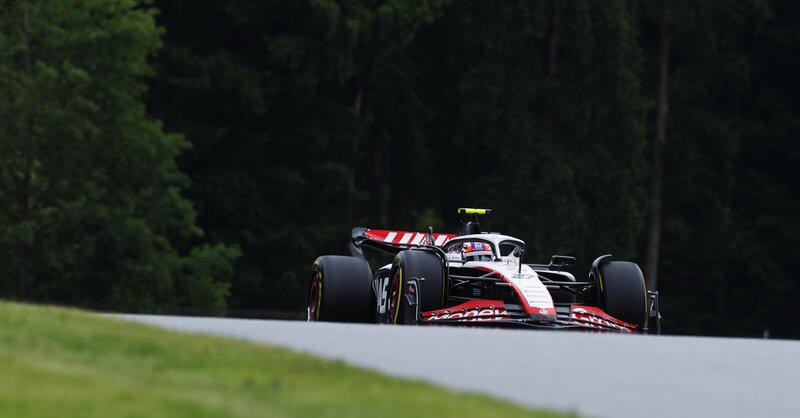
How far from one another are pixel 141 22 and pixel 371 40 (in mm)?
11044

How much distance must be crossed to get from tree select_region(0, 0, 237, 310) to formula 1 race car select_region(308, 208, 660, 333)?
63.5 ft

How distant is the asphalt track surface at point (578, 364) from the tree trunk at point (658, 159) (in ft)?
→ 129

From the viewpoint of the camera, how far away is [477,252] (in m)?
21.3

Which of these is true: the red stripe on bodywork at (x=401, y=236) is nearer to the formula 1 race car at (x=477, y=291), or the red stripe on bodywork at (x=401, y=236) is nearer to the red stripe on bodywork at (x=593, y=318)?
the formula 1 race car at (x=477, y=291)

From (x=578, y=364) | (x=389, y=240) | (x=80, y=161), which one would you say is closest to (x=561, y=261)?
(x=389, y=240)

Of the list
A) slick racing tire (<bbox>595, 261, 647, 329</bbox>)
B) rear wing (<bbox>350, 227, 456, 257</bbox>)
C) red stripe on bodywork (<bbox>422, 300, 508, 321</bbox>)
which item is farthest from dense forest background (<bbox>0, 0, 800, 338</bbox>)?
red stripe on bodywork (<bbox>422, 300, 508, 321</bbox>)

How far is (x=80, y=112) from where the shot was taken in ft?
133

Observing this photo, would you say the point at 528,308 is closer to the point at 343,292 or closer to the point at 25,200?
the point at 343,292

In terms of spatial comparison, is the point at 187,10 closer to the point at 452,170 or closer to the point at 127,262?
the point at 452,170

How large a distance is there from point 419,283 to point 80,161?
75.5 ft

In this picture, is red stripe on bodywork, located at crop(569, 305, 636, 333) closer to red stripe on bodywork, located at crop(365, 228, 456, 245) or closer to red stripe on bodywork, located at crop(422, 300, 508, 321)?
red stripe on bodywork, located at crop(422, 300, 508, 321)

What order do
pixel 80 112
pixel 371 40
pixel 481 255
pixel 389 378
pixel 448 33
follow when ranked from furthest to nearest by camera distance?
1. pixel 448 33
2. pixel 371 40
3. pixel 80 112
4. pixel 481 255
5. pixel 389 378

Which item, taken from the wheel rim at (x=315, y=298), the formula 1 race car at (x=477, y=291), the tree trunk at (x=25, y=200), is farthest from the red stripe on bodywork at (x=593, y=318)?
the tree trunk at (x=25, y=200)

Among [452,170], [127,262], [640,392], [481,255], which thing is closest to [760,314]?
[452,170]
